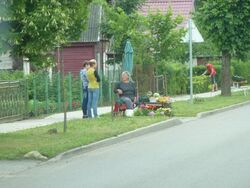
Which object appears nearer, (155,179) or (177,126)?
(155,179)

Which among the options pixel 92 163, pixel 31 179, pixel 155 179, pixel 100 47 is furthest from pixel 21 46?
pixel 100 47

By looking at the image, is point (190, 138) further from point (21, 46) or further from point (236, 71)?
point (236, 71)

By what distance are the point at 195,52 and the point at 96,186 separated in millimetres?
39318

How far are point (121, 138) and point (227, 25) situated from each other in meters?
17.1

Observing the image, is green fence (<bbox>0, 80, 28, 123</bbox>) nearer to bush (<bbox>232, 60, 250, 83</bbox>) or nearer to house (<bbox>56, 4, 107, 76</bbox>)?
house (<bbox>56, 4, 107, 76</bbox>)

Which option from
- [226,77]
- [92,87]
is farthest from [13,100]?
[226,77]

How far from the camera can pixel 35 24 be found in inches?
525

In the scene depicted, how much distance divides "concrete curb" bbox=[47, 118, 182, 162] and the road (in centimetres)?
17

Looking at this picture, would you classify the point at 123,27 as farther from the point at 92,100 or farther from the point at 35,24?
the point at 35,24

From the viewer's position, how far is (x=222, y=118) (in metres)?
22.0

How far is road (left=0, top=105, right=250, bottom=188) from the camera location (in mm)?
10172

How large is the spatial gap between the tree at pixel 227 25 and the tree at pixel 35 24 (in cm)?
1814

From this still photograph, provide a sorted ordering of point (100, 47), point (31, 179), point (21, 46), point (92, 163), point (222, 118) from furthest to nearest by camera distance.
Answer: point (100, 47) → point (222, 118) → point (21, 46) → point (92, 163) → point (31, 179)

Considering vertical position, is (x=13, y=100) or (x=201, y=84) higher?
(x=13, y=100)
